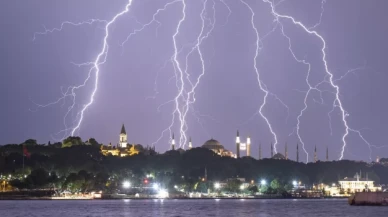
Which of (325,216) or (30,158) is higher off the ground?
(30,158)

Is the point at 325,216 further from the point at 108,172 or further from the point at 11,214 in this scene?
the point at 108,172

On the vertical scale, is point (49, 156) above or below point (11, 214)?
above

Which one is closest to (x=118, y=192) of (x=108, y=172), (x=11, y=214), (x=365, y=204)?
(x=108, y=172)

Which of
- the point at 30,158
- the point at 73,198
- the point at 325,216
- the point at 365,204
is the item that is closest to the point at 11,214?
the point at 325,216

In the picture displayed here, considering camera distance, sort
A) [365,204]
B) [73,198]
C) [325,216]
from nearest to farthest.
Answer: [325,216] < [365,204] < [73,198]

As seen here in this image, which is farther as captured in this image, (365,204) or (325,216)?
(365,204)

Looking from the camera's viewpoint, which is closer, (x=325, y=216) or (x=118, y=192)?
(x=325, y=216)

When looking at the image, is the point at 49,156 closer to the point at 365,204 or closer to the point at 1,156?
the point at 1,156

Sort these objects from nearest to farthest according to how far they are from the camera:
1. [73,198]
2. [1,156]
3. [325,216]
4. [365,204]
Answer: [325,216] < [365,204] < [73,198] < [1,156]

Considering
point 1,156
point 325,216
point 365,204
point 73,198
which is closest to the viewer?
point 325,216
